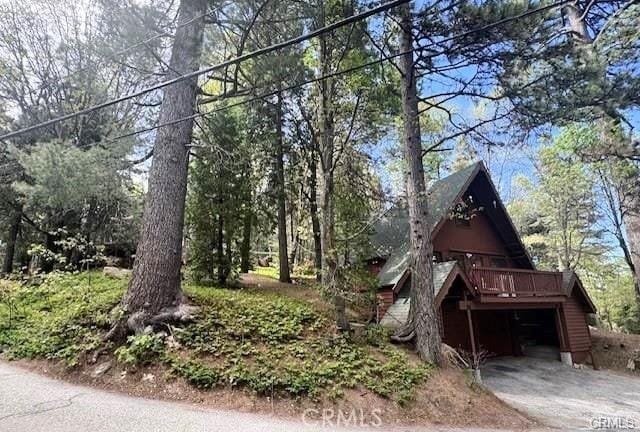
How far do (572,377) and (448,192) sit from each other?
7.24 meters

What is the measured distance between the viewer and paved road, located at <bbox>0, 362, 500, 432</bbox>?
3809 mm

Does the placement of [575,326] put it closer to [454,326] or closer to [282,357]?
[454,326]

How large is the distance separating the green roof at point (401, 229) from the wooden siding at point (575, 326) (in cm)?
633

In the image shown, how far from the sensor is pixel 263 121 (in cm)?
1423

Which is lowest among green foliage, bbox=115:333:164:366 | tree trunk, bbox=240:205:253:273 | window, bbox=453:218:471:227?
green foliage, bbox=115:333:164:366

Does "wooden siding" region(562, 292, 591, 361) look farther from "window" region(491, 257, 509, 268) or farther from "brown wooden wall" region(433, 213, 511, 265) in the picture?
"brown wooden wall" region(433, 213, 511, 265)

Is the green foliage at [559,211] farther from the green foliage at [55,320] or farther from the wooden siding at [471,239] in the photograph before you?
the green foliage at [55,320]

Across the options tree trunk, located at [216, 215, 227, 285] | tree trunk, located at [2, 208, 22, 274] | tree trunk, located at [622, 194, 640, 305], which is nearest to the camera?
tree trunk, located at [622, 194, 640, 305]

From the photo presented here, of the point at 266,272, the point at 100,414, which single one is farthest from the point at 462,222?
the point at 100,414

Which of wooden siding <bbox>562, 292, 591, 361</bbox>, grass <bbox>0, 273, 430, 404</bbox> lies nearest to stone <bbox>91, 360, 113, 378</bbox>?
grass <bbox>0, 273, 430, 404</bbox>

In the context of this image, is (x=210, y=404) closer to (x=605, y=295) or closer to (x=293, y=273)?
(x=293, y=273)

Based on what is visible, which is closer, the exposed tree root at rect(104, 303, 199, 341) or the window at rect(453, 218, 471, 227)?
the exposed tree root at rect(104, 303, 199, 341)

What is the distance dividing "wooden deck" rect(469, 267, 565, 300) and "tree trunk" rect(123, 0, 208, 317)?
864 centimetres

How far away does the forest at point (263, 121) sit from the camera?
655 cm
